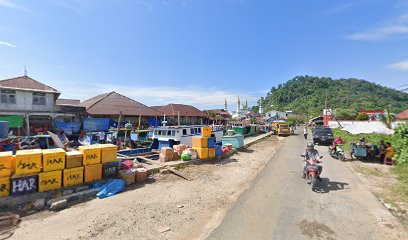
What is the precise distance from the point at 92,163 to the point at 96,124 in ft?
64.7

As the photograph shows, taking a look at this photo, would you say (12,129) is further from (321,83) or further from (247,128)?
(321,83)

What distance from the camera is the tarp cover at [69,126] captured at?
24.4 metres

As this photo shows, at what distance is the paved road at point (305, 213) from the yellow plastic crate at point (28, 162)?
6.71 meters

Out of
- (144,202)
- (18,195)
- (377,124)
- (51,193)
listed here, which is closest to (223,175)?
(144,202)

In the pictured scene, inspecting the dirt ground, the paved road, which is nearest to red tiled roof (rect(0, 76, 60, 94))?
the dirt ground

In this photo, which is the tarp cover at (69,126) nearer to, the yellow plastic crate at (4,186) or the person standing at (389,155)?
→ the yellow plastic crate at (4,186)

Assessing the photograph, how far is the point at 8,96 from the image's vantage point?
22.8 meters

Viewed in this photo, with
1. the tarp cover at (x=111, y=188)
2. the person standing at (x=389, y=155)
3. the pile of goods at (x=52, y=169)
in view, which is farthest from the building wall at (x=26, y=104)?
the person standing at (x=389, y=155)

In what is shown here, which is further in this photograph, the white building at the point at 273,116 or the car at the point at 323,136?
the white building at the point at 273,116

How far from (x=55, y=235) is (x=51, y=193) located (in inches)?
117

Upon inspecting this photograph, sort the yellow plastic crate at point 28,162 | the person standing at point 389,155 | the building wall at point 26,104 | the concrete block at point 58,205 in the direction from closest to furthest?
the concrete block at point 58,205 < the yellow plastic crate at point 28,162 < the person standing at point 389,155 < the building wall at point 26,104

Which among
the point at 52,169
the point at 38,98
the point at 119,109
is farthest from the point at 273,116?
the point at 52,169

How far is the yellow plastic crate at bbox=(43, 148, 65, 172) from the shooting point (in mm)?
7932

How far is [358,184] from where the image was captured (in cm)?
892
